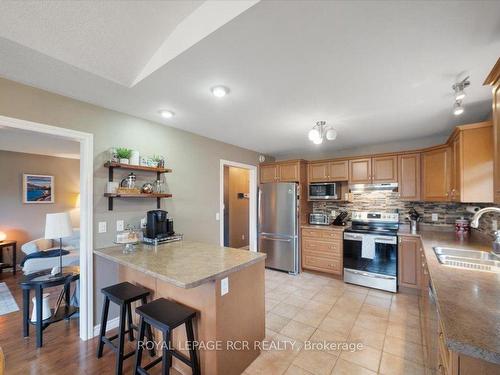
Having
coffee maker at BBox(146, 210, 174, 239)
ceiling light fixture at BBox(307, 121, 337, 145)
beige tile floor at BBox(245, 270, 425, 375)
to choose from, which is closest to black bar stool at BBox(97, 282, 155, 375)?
coffee maker at BBox(146, 210, 174, 239)

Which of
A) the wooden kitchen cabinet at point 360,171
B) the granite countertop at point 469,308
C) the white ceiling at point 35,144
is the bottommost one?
the granite countertop at point 469,308

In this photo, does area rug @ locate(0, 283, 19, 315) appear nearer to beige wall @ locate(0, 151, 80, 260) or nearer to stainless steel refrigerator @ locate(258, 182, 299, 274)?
beige wall @ locate(0, 151, 80, 260)

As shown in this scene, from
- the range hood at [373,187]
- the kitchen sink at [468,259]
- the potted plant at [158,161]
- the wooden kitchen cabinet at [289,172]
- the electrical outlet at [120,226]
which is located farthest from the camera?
the wooden kitchen cabinet at [289,172]

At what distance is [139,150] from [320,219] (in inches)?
126

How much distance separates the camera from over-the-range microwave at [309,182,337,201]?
4020 millimetres

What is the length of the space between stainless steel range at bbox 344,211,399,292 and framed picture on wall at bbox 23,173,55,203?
617 centimetres

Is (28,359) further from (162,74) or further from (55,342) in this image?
(162,74)

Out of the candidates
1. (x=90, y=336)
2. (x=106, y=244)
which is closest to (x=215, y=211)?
(x=106, y=244)

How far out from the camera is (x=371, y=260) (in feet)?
11.0

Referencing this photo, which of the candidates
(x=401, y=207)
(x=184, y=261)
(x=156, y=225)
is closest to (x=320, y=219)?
(x=401, y=207)

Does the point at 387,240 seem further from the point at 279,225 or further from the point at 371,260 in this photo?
the point at 279,225

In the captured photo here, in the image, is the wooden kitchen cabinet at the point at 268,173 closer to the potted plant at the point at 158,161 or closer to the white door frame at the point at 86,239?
the potted plant at the point at 158,161

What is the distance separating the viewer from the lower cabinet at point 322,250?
3.66 m

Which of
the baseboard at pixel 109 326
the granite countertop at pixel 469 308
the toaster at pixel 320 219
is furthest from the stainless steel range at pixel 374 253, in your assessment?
the baseboard at pixel 109 326
